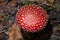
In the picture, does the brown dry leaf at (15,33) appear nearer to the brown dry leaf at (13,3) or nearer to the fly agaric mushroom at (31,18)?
the fly agaric mushroom at (31,18)

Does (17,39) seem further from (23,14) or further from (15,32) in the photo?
(23,14)

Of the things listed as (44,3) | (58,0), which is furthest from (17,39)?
(58,0)

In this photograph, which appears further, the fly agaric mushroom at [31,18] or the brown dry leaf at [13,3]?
the brown dry leaf at [13,3]

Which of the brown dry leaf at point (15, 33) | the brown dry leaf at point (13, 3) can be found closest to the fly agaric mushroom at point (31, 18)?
the brown dry leaf at point (15, 33)

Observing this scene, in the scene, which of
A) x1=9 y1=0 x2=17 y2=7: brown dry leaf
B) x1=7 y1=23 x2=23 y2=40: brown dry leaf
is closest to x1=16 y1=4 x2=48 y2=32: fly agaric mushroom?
x1=7 y1=23 x2=23 y2=40: brown dry leaf

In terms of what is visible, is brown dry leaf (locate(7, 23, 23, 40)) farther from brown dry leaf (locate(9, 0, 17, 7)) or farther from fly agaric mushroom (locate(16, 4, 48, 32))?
brown dry leaf (locate(9, 0, 17, 7))

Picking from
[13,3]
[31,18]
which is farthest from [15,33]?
[13,3]

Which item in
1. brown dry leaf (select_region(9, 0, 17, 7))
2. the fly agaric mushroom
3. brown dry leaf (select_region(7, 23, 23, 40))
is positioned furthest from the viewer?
brown dry leaf (select_region(9, 0, 17, 7))

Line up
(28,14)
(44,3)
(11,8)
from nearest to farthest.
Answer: (28,14)
(44,3)
(11,8)
